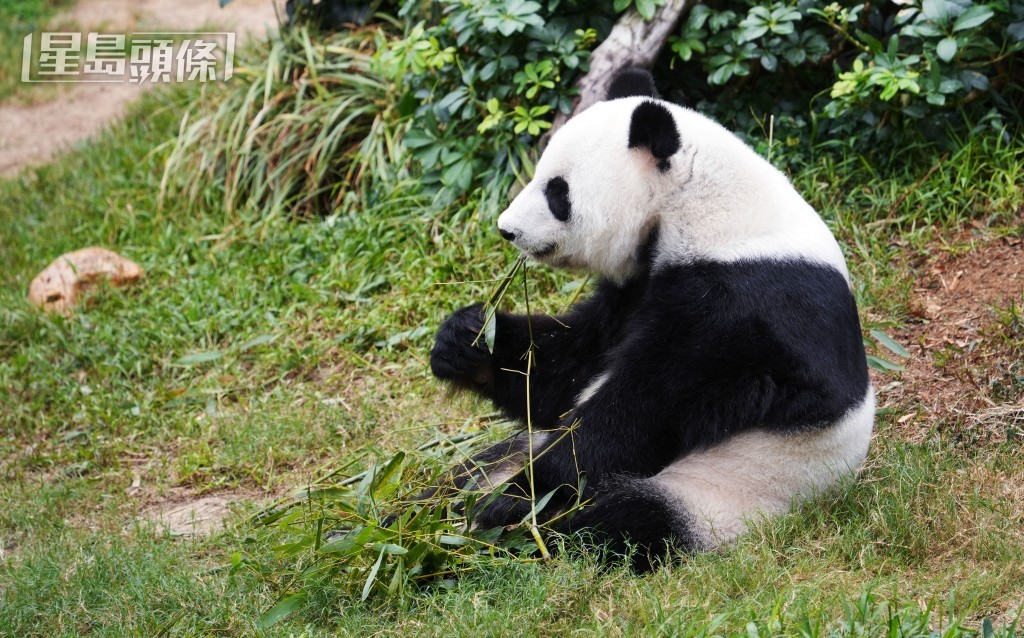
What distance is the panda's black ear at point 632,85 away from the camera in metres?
4.10

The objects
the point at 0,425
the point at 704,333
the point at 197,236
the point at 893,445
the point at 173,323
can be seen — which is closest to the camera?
the point at 704,333

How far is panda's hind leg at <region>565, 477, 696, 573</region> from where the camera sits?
3555 mm

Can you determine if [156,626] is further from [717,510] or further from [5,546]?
[717,510]

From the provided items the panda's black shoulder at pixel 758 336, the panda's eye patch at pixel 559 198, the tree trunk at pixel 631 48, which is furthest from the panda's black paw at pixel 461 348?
the tree trunk at pixel 631 48

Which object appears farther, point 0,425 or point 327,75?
point 327,75

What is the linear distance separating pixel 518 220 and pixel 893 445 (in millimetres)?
1835

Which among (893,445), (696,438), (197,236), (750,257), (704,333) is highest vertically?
(750,257)

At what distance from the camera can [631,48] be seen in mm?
5969

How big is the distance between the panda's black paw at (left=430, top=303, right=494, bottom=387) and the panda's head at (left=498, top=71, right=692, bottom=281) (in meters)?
0.48

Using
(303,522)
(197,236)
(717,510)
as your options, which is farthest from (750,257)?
(197,236)

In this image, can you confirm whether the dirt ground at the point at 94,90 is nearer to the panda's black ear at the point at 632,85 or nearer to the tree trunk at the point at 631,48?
the tree trunk at the point at 631,48

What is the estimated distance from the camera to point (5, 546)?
4.67 metres

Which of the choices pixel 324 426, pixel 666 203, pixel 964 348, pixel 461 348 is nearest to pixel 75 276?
pixel 324 426

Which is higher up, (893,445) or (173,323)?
(893,445)
